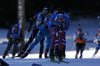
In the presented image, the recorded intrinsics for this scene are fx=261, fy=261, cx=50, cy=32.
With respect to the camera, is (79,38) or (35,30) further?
(79,38)

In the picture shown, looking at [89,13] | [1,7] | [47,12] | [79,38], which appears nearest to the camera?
[47,12]

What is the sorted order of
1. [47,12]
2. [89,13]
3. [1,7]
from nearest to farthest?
1. [47,12]
2. [1,7]
3. [89,13]

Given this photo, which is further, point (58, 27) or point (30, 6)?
point (30, 6)

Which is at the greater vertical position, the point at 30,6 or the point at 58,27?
the point at 30,6

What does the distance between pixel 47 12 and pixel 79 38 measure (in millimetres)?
2990

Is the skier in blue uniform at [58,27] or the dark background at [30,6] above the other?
the dark background at [30,6]

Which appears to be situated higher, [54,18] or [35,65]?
[54,18]

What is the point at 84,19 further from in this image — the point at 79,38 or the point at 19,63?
the point at 19,63

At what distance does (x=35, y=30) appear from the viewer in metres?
10.5

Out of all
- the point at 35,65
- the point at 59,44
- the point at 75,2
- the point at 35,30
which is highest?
the point at 75,2

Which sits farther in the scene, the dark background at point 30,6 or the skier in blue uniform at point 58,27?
the dark background at point 30,6

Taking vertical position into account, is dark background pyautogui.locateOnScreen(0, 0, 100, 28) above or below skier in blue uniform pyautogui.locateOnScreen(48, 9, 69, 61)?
above

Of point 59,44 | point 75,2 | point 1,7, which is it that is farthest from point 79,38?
point 75,2

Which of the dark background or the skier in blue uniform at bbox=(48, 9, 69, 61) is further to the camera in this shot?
the dark background
